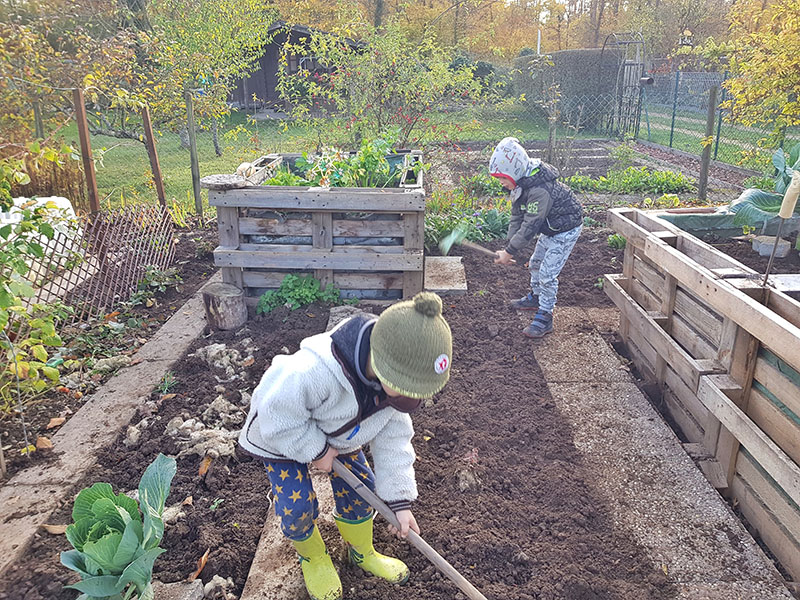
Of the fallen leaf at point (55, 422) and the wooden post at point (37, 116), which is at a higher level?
the wooden post at point (37, 116)

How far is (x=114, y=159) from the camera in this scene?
14.3 m

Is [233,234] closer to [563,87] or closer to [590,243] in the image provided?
[590,243]

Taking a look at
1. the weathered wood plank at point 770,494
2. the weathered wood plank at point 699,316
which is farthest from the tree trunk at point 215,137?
the weathered wood plank at point 770,494

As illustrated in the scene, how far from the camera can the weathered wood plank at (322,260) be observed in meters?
5.02

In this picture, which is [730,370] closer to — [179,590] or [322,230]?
[179,590]

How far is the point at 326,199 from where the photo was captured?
4.90 m

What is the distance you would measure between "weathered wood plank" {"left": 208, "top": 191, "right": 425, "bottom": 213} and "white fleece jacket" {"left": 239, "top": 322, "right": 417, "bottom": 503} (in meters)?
2.87

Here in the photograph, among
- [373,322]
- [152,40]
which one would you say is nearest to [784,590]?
[373,322]

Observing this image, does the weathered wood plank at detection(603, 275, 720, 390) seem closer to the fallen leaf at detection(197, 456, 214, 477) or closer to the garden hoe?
the garden hoe

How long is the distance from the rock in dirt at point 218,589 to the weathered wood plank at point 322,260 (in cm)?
302

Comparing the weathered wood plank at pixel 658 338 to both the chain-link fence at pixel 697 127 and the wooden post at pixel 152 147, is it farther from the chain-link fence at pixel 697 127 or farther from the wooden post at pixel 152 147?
the wooden post at pixel 152 147

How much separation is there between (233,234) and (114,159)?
1104cm

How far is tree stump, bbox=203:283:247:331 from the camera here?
15.8 ft

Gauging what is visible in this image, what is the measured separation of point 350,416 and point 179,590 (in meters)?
1.00
